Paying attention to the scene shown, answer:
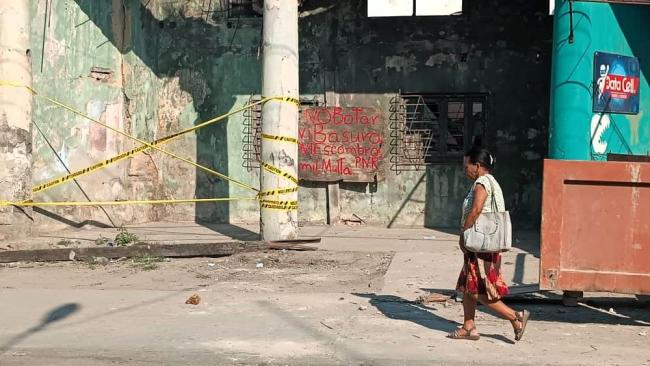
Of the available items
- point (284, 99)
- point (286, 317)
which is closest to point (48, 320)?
point (286, 317)

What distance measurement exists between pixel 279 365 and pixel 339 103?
933 cm

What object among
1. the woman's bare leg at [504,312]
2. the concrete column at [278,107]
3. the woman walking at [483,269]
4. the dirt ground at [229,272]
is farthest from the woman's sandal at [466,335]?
the concrete column at [278,107]

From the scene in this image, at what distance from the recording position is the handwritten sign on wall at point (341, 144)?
14.7 m

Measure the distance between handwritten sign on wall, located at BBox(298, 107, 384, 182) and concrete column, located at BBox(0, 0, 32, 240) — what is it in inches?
196

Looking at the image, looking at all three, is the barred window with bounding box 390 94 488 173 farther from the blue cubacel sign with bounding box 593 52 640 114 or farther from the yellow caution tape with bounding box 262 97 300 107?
the yellow caution tape with bounding box 262 97 300 107

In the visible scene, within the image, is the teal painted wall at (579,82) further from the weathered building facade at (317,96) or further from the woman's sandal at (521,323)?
the woman's sandal at (521,323)

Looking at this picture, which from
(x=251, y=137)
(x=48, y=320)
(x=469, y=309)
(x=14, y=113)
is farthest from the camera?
(x=251, y=137)

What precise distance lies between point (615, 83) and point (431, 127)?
12.1 feet

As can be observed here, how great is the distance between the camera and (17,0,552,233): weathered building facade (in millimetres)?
14188

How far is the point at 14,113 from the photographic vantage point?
37.8 ft

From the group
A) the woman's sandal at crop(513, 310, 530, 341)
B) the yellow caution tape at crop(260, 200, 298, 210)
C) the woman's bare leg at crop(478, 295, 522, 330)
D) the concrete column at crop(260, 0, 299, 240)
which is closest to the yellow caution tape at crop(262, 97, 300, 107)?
the concrete column at crop(260, 0, 299, 240)

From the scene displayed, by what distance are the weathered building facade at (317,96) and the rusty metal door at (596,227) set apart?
301 inches

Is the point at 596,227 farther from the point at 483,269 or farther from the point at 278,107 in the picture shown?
the point at 278,107

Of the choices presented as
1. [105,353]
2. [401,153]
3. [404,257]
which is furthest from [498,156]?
[105,353]
